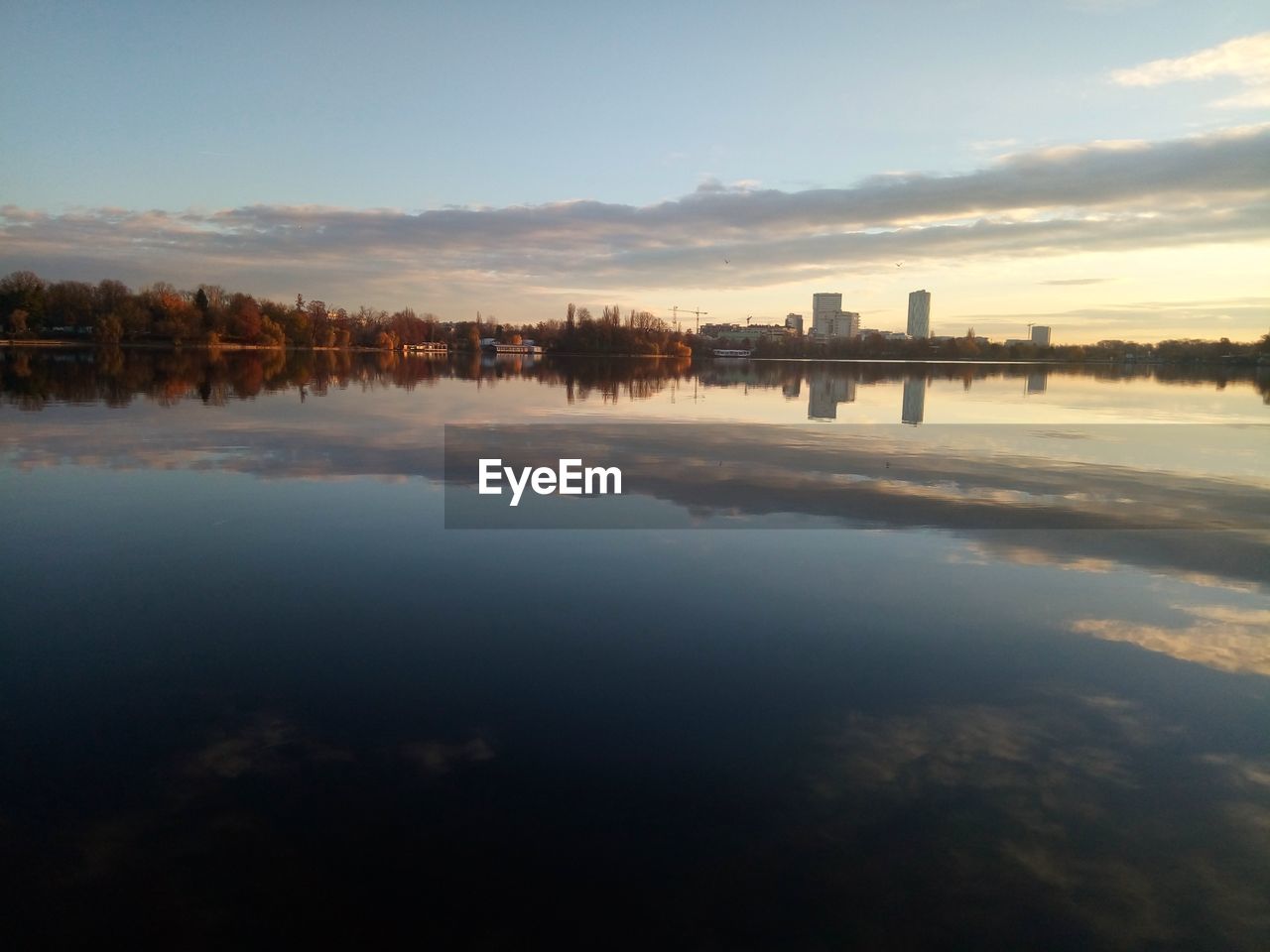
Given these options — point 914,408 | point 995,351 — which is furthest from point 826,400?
point 995,351

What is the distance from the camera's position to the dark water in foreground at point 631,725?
3.56 metres

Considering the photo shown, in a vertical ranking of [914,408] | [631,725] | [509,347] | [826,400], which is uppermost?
[509,347]

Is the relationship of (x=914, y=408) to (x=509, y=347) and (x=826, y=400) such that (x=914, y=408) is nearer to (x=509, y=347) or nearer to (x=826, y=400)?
(x=826, y=400)

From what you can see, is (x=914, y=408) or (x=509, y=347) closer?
(x=914, y=408)

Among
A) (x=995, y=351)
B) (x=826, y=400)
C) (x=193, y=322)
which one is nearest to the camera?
(x=826, y=400)

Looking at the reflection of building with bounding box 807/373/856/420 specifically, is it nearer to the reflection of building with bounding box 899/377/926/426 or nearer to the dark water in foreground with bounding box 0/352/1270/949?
the reflection of building with bounding box 899/377/926/426

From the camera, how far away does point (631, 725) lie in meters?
5.06

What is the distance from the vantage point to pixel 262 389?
32219mm

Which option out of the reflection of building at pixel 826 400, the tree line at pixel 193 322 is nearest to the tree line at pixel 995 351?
the tree line at pixel 193 322

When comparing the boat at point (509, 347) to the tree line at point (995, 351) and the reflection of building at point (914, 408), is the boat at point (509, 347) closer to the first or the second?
the tree line at point (995, 351)

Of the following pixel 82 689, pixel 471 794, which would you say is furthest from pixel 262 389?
pixel 471 794

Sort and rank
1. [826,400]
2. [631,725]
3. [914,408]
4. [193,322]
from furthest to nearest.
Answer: [193,322], [826,400], [914,408], [631,725]

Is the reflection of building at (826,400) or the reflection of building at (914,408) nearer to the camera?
the reflection of building at (914,408)

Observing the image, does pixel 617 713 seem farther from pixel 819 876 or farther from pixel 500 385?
pixel 500 385
